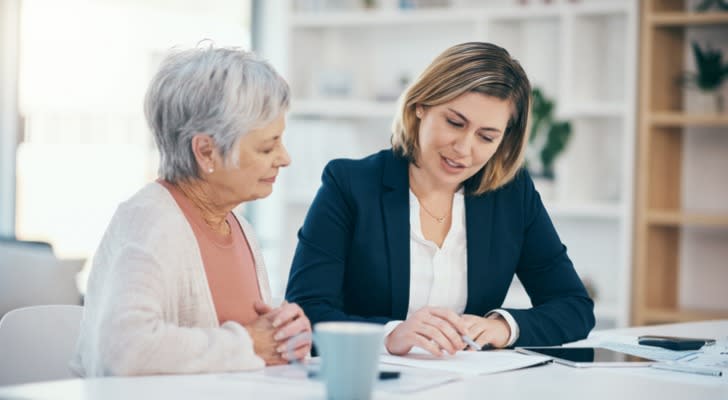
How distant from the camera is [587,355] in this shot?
1905 mm

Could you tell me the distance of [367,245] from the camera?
2225 millimetres

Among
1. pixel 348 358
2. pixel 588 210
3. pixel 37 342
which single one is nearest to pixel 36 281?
pixel 37 342

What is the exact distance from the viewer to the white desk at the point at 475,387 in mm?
1383

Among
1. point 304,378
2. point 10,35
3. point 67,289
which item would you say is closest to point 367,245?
point 304,378

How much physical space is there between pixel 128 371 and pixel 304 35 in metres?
3.53

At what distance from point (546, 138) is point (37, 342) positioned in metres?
2.85

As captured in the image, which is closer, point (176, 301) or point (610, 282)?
point (176, 301)

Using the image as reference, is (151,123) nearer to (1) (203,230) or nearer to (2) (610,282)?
(1) (203,230)

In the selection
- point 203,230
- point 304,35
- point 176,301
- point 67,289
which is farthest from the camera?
point 304,35

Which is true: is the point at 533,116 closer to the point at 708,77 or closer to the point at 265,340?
the point at 708,77

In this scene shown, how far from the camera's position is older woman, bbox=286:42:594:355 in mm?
2182

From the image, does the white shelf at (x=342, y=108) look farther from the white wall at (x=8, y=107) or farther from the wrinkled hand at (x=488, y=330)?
the wrinkled hand at (x=488, y=330)

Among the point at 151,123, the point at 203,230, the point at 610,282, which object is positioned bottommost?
the point at 610,282

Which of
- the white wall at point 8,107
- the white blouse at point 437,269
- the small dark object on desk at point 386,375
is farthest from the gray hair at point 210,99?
the white wall at point 8,107
